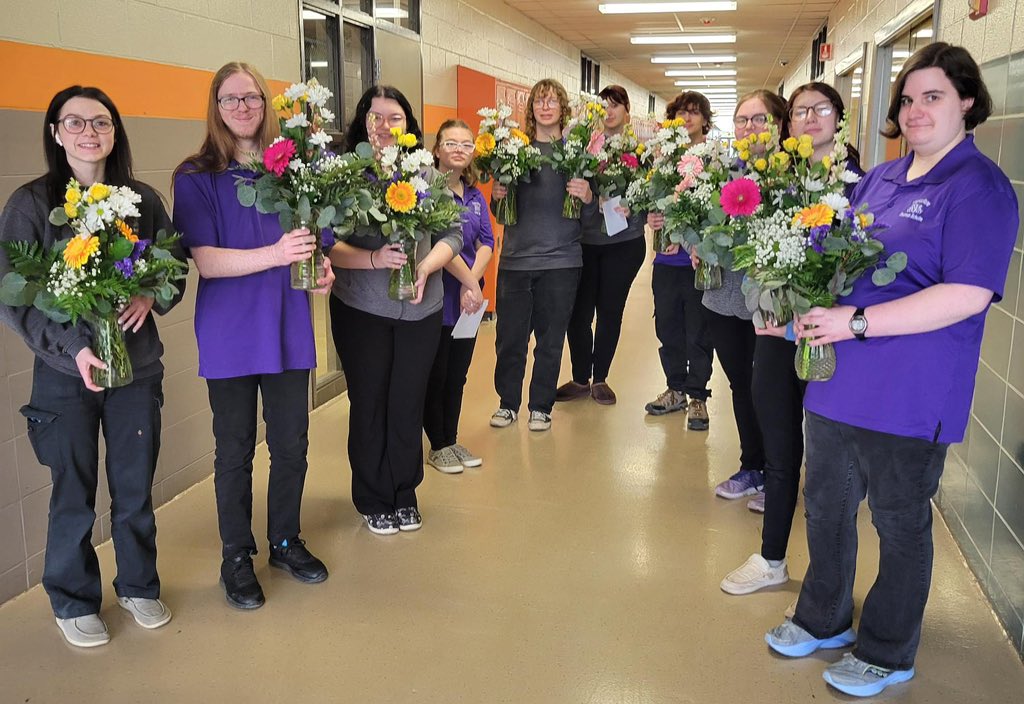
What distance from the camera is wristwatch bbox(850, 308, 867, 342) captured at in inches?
85.9

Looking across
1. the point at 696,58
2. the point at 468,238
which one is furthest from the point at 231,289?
the point at 696,58

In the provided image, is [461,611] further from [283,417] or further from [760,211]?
[760,211]

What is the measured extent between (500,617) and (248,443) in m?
0.99

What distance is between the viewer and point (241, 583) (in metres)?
2.91

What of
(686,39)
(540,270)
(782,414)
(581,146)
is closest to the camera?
(782,414)

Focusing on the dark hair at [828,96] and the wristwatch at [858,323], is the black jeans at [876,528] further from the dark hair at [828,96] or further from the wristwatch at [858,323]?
the dark hair at [828,96]

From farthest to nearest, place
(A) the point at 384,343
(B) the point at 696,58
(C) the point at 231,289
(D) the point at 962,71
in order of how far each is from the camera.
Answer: (B) the point at 696,58
(A) the point at 384,343
(C) the point at 231,289
(D) the point at 962,71

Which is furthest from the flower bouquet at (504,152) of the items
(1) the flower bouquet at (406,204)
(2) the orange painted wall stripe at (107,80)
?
(2) the orange painted wall stripe at (107,80)

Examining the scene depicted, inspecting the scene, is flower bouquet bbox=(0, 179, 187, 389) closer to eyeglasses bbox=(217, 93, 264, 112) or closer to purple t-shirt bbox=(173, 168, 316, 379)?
purple t-shirt bbox=(173, 168, 316, 379)

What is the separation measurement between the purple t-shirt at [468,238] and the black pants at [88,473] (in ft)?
4.84

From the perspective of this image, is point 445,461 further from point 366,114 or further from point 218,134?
point 218,134

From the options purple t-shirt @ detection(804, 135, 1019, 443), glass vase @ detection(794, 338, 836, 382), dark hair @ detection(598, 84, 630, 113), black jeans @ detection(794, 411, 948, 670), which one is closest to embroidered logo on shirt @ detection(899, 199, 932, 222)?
purple t-shirt @ detection(804, 135, 1019, 443)

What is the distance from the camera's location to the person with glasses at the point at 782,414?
9.30ft

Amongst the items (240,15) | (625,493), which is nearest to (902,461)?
(625,493)
